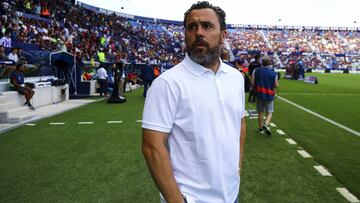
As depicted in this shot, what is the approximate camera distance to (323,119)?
37.7ft

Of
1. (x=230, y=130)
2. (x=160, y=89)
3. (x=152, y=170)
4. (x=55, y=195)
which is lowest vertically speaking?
(x=55, y=195)

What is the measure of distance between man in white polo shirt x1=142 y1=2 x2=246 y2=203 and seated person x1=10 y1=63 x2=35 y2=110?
39.6 feet

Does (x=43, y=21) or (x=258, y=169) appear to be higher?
(x=43, y=21)

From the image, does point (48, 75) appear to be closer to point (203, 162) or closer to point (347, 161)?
point (347, 161)

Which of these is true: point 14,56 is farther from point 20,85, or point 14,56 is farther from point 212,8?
point 212,8

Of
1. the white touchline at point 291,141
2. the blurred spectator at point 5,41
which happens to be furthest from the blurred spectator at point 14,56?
the white touchline at point 291,141

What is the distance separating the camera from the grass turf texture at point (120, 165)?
16.1 feet

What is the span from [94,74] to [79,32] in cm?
A: 1244

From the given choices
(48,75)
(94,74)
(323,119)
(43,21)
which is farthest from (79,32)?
(323,119)

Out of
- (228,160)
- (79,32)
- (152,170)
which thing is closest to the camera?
(152,170)

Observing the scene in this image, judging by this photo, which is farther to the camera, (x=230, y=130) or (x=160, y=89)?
(x=230, y=130)

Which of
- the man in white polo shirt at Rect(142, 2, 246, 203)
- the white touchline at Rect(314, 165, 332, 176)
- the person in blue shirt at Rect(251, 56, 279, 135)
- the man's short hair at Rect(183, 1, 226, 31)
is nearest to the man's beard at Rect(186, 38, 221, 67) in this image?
the man in white polo shirt at Rect(142, 2, 246, 203)

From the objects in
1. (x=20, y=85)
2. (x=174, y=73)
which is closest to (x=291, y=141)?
(x=174, y=73)

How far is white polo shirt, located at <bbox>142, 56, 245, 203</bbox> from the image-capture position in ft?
6.40
